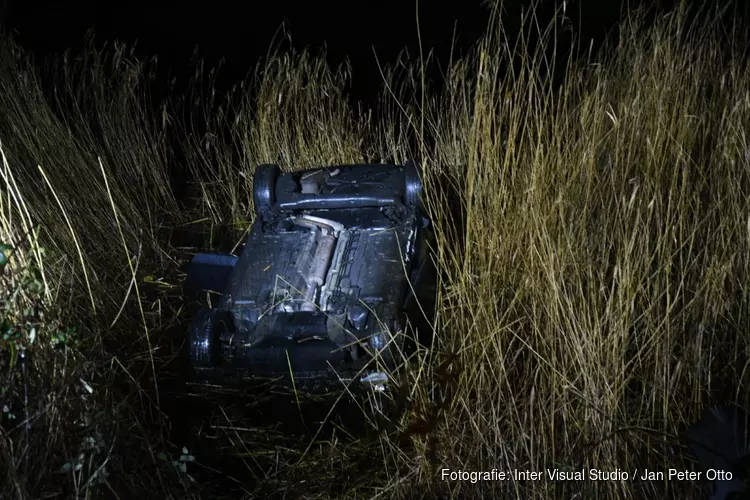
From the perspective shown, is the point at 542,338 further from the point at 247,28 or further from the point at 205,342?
the point at 247,28

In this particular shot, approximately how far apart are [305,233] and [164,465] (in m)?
1.46

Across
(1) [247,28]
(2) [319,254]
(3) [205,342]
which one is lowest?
(3) [205,342]

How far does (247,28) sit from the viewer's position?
704 centimetres

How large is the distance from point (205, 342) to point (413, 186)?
1173mm

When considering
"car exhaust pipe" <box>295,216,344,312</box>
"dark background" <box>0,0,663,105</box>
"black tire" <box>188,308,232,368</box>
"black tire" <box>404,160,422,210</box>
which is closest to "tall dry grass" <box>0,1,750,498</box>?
"black tire" <box>188,308,232,368</box>

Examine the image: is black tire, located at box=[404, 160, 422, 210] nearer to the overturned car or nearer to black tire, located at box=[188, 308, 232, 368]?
the overturned car

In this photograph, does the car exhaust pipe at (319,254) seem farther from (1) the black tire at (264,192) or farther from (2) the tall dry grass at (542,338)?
(2) the tall dry grass at (542,338)

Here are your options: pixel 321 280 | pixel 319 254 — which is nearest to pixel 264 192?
pixel 319 254

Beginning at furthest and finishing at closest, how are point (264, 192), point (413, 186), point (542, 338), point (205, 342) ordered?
1. point (264, 192)
2. point (413, 186)
3. point (205, 342)
4. point (542, 338)

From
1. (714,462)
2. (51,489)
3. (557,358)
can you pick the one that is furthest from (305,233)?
(714,462)

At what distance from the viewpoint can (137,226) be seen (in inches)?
150

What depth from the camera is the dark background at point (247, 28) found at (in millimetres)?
6238

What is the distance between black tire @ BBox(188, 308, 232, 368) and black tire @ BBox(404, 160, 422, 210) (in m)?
1.05

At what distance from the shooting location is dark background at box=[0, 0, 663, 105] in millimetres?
6238
